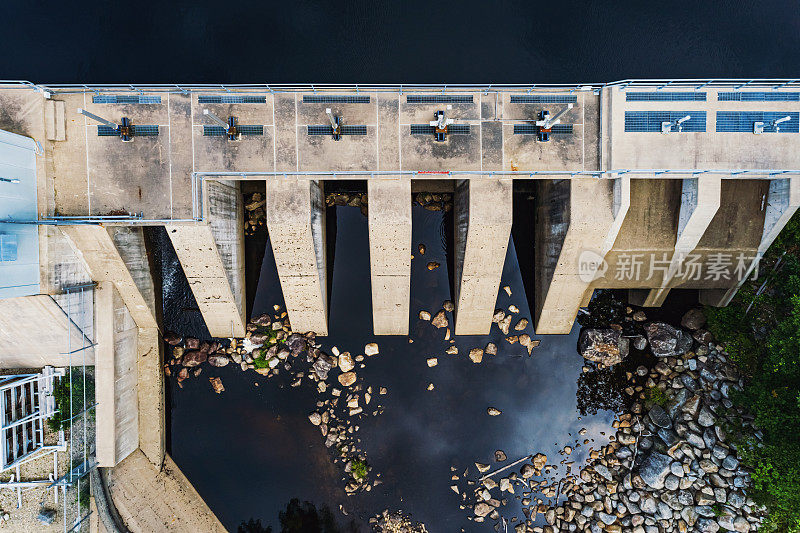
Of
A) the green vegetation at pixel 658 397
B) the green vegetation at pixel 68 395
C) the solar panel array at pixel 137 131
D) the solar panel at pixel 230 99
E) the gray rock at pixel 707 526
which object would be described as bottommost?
the gray rock at pixel 707 526

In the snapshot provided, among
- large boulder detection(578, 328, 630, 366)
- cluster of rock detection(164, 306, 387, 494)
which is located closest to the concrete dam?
cluster of rock detection(164, 306, 387, 494)

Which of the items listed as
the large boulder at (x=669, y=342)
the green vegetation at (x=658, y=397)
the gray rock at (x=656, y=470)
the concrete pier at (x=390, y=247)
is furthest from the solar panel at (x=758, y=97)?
the gray rock at (x=656, y=470)

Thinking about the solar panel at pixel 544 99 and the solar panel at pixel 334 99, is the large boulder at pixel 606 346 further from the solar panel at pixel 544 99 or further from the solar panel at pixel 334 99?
the solar panel at pixel 334 99

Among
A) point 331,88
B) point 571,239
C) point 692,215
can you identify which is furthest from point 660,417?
point 331,88

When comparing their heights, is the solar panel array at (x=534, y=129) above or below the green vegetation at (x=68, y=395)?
above

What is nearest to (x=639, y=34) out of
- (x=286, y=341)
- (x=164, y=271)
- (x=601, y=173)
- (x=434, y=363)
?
(x=601, y=173)

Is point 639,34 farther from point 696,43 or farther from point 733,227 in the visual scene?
point 733,227

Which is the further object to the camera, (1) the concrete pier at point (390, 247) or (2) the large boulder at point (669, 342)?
(2) the large boulder at point (669, 342)
